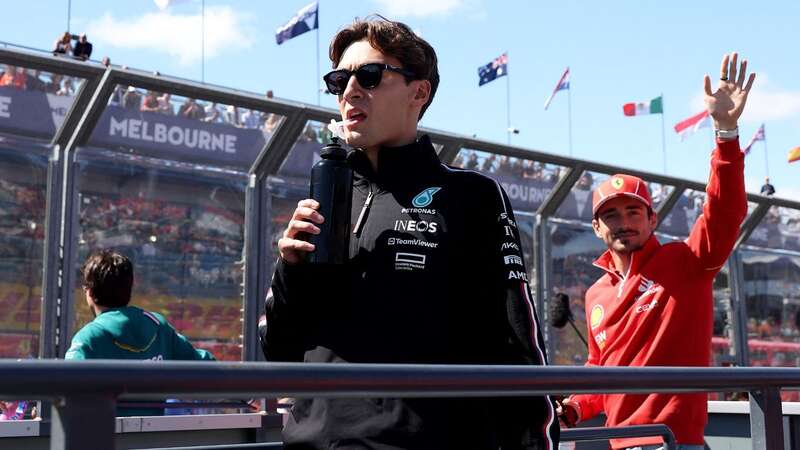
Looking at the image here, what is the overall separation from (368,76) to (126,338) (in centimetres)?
298

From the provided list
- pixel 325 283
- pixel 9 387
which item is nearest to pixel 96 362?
pixel 9 387

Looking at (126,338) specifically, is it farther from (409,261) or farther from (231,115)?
(231,115)

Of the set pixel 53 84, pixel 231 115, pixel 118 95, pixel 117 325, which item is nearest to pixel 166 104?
pixel 118 95

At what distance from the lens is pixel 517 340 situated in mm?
2074

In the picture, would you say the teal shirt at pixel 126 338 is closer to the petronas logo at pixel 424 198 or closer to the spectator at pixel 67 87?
the petronas logo at pixel 424 198

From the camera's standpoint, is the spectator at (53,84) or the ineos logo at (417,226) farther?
the spectator at (53,84)

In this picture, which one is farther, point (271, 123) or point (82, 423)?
point (271, 123)

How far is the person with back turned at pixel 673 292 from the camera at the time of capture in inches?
146

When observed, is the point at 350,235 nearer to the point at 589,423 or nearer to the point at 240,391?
the point at 240,391

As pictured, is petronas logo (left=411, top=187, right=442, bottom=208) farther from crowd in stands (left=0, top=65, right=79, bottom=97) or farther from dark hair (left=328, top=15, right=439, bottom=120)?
crowd in stands (left=0, top=65, right=79, bottom=97)

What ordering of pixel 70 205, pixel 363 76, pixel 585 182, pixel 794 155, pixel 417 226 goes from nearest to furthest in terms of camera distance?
1. pixel 417 226
2. pixel 363 76
3. pixel 70 205
4. pixel 585 182
5. pixel 794 155

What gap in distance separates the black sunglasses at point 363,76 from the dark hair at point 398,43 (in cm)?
4

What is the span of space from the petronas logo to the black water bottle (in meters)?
0.17

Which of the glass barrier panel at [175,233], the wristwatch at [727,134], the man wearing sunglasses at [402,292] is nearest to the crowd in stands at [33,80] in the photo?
the glass barrier panel at [175,233]
